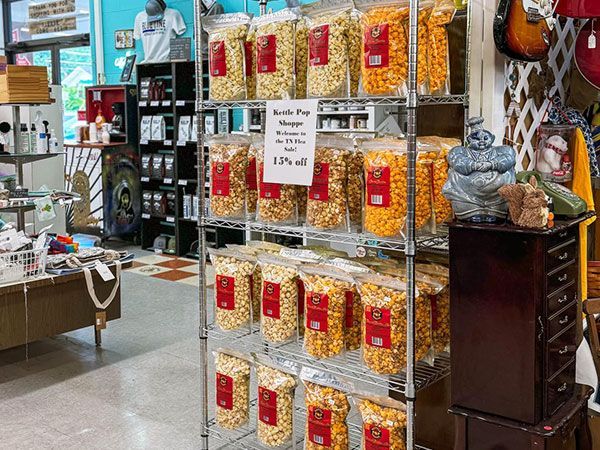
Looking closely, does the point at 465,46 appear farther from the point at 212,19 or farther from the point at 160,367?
the point at 160,367

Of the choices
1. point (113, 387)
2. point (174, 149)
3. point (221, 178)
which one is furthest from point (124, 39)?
point (221, 178)

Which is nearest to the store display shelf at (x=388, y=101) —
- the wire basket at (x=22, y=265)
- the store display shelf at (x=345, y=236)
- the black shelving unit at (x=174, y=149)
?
the store display shelf at (x=345, y=236)

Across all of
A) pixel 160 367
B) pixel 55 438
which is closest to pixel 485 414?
pixel 55 438

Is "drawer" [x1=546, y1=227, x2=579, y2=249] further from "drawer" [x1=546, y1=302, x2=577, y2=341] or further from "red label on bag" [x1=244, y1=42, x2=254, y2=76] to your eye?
"red label on bag" [x1=244, y1=42, x2=254, y2=76]

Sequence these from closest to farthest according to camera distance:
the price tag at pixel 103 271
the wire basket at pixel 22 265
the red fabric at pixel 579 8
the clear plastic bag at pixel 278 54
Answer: the clear plastic bag at pixel 278 54, the red fabric at pixel 579 8, the wire basket at pixel 22 265, the price tag at pixel 103 271

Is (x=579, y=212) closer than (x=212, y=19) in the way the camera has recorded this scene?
Yes

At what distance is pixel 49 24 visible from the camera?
1054cm

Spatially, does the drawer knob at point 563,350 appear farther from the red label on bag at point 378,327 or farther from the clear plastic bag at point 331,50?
the clear plastic bag at point 331,50

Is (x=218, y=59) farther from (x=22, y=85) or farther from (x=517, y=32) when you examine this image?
(x=22, y=85)

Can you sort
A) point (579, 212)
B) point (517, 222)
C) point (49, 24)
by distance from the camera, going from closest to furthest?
point (517, 222)
point (579, 212)
point (49, 24)

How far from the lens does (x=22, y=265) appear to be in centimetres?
439

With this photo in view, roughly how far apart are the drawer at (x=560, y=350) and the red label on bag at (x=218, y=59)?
1657mm

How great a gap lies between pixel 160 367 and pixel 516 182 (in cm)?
293

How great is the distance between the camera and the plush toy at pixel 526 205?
2160 millimetres
